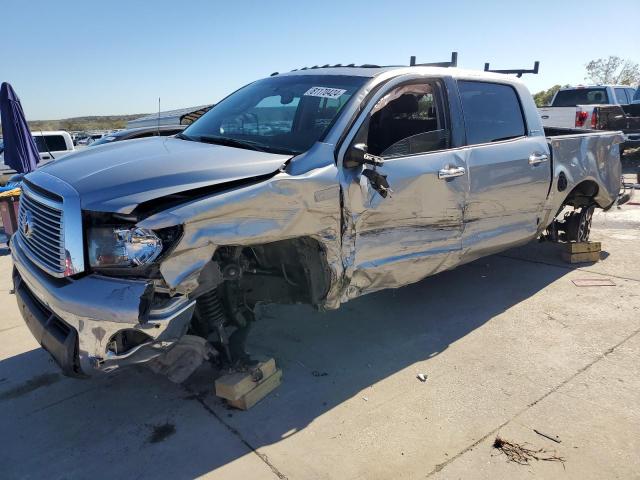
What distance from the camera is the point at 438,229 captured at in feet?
12.6

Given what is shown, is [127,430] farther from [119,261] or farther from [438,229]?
[438,229]

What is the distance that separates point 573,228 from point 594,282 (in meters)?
0.96

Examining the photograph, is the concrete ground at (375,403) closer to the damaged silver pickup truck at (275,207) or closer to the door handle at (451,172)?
the damaged silver pickup truck at (275,207)

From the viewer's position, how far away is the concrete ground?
264 centimetres

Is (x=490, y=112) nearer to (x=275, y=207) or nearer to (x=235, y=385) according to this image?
(x=275, y=207)

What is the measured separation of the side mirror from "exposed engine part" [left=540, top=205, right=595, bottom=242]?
3478mm

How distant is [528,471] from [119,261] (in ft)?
7.37

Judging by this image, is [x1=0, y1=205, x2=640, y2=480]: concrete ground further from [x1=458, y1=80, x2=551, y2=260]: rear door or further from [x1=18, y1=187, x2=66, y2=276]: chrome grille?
[x1=18, y1=187, x2=66, y2=276]: chrome grille

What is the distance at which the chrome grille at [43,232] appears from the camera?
266 cm

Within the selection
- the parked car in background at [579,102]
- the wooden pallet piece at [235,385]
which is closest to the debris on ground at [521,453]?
the wooden pallet piece at [235,385]

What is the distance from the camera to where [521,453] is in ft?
8.73

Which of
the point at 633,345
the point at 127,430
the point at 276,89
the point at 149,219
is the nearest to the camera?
the point at 149,219

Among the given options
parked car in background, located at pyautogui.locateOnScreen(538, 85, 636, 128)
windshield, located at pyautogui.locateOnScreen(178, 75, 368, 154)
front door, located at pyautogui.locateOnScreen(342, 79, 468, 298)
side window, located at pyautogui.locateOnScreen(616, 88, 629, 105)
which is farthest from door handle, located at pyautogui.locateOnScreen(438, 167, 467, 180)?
side window, located at pyautogui.locateOnScreen(616, 88, 629, 105)

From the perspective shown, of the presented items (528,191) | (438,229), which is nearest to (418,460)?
(438,229)
